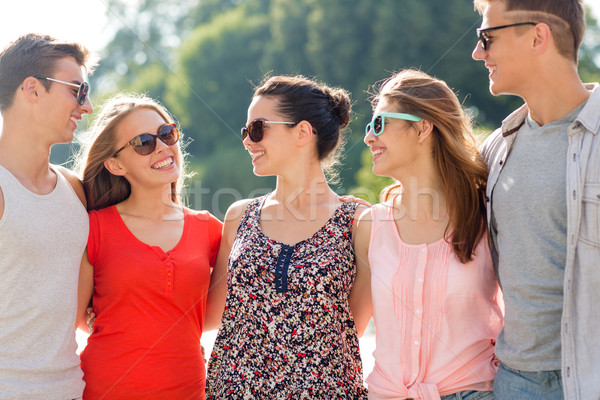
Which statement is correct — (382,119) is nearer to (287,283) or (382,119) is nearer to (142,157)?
(287,283)

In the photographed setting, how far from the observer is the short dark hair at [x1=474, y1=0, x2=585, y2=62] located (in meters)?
3.40

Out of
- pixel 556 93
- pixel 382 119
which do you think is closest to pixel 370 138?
pixel 382 119

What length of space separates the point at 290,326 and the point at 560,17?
2202 mm

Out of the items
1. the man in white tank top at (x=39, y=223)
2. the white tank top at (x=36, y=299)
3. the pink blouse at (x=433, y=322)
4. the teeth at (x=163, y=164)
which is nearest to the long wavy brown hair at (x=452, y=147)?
the pink blouse at (x=433, y=322)

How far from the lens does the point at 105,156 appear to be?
14.3 feet

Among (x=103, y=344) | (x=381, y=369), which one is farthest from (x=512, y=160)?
(x=103, y=344)

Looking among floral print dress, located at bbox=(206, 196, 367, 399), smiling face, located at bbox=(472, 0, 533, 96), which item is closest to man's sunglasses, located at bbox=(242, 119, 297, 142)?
floral print dress, located at bbox=(206, 196, 367, 399)

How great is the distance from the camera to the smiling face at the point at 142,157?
4336 millimetres

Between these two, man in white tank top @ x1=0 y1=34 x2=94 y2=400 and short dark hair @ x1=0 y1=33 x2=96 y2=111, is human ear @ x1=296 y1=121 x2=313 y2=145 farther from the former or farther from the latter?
short dark hair @ x1=0 y1=33 x2=96 y2=111

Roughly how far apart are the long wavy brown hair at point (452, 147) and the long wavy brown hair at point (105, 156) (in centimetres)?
170

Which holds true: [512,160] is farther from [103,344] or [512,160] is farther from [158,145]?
[103,344]

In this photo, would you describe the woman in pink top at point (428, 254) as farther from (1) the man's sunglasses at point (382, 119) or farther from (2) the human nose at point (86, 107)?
(2) the human nose at point (86, 107)

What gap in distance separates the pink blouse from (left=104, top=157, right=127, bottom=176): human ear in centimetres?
184

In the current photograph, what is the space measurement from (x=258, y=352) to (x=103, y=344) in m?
0.93
